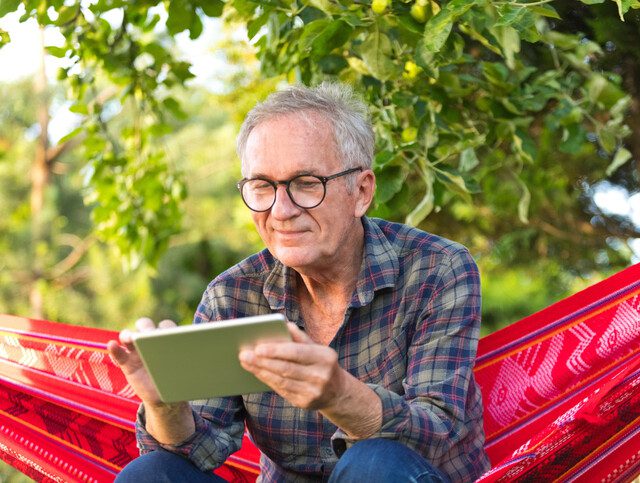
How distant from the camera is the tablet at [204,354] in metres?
1.44

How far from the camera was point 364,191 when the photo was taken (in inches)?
81.6

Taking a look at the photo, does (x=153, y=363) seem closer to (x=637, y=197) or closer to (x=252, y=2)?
(x=252, y=2)

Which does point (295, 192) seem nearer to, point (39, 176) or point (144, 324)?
point (144, 324)

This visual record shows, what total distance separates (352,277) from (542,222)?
259 cm

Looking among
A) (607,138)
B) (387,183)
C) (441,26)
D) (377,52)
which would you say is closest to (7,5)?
(377,52)

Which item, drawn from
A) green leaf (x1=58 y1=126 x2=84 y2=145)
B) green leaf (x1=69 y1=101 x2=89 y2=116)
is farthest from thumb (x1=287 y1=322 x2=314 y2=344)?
green leaf (x1=69 y1=101 x2=89 y2=116)

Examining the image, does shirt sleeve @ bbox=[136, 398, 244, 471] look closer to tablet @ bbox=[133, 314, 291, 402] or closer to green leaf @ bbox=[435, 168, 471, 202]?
tablet @ bbox=[133, 314, 291, 402]

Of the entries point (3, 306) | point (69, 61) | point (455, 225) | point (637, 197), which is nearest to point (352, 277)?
point (69, 61)

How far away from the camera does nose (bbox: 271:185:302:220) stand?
1.92m

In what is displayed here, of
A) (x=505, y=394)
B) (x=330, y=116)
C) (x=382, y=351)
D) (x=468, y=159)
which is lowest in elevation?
(x=505, y=394)

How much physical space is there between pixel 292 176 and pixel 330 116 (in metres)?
0.17

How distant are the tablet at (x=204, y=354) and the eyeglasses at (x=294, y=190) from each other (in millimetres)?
475

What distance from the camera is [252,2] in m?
2.47

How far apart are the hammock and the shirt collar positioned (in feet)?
1.39
